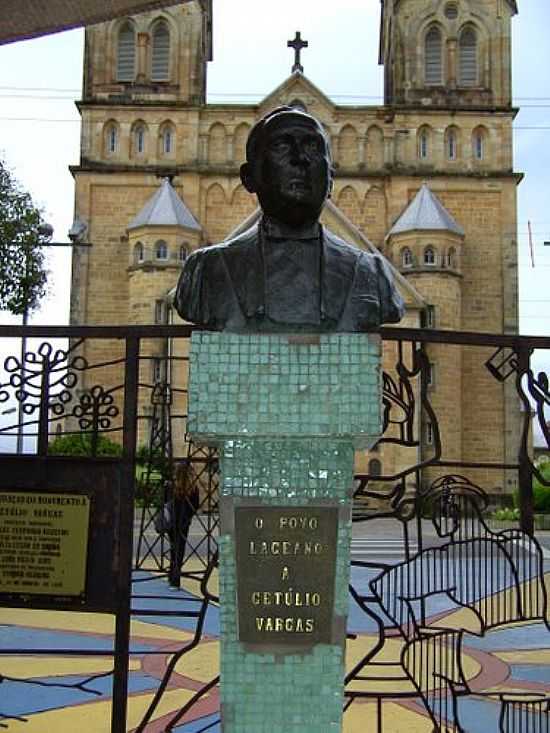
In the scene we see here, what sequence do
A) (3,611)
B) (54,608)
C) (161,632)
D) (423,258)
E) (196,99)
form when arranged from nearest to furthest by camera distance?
(54,608) → (161,632) → (3,611) → (423,258) → (196,99)

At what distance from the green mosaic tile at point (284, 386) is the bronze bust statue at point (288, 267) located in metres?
0.22

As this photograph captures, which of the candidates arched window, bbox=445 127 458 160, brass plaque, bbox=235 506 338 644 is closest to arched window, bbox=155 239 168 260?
arched window, bbox=445 127 458 160

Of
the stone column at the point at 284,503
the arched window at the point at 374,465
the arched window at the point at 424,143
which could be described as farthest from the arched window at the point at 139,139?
the stone column at the point at 284,503

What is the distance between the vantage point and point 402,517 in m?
5.26

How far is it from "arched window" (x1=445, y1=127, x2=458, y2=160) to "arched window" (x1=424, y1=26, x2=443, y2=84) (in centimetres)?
221

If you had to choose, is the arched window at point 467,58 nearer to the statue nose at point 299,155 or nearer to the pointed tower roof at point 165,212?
the pointed tower roof at point 165,212

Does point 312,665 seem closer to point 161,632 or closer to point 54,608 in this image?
point 54,608

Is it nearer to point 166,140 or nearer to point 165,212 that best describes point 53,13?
point 165,212

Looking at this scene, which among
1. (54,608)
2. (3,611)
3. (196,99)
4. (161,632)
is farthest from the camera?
(196,99)

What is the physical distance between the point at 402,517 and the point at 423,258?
27954 millimetres

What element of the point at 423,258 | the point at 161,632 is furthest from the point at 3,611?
the point at 423,258

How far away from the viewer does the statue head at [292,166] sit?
3.91 m

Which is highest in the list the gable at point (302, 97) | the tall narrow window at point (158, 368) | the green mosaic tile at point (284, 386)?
the gable at point (302, 97)

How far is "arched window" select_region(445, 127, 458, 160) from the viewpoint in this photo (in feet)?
113
